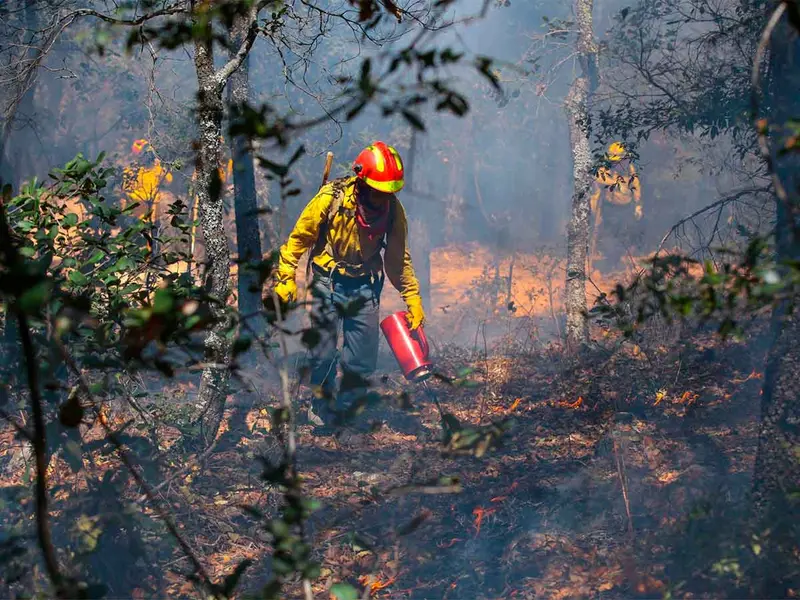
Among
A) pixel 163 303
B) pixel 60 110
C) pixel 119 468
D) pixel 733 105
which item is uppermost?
pixel 60 110

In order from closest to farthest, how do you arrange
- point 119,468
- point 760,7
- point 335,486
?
point 119,468 < point 335,486 < point 760,7

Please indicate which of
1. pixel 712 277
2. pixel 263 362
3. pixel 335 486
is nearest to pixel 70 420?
pixel 712 277

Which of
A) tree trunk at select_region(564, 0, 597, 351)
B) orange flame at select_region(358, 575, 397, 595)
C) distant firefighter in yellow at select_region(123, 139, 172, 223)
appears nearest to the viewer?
orange flame at select_region(358, 575, 397, 595)

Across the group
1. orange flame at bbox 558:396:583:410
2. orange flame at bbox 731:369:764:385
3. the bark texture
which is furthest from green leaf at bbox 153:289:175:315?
orange flame at bbox 731:369:764:385

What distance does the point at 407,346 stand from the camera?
580 cm

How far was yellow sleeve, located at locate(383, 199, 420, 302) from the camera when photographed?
589cm

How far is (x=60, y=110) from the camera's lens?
883 inches

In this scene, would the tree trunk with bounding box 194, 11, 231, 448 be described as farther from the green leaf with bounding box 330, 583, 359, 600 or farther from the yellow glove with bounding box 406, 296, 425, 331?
the green leaf with bounding box 330, 583, 359, 600

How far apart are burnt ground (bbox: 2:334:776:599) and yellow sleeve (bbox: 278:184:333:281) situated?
129 centimetres

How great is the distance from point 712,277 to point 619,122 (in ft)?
17.3

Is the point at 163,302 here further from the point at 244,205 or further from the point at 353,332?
the point at 244,205

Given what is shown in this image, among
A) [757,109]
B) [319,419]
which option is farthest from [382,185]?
[757,109]

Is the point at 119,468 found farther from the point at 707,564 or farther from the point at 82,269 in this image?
the point at 707,564

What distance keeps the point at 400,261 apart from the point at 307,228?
3.06 feet
